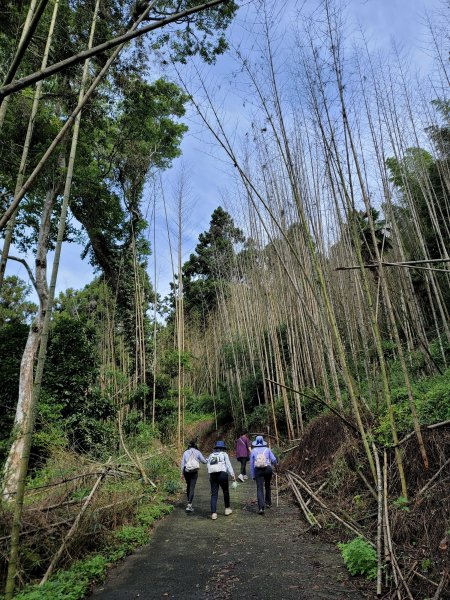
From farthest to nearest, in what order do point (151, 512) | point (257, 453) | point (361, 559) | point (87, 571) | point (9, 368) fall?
1. point (9, 368)
2. point (257, 453)
3. point (151, 512)
4. point (87, 571)
5. point (361, 559)

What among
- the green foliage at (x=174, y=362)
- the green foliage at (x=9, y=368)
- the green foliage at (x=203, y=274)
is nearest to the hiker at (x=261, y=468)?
the green foliage at (x=9, y=368)

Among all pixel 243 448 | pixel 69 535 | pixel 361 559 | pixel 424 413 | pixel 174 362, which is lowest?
pixel 361 559

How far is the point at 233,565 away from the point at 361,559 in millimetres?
1043

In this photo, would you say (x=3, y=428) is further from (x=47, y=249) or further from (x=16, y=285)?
(x=16, y=285)

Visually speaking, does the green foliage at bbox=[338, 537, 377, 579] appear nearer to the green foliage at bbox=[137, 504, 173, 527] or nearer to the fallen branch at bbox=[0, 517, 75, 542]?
the fallen branch at bbox=[0, 517, 75, 542]

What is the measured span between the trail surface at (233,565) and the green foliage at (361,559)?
0.30 ft

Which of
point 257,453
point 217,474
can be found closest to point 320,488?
point 257,453

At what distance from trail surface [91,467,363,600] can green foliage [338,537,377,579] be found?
0.30ft

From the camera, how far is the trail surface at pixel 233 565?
2523 millimetres

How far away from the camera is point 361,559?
2574 mm

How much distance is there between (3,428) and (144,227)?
5.91 meters

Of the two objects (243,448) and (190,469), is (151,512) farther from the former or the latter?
(243,448)

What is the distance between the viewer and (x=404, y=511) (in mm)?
2834

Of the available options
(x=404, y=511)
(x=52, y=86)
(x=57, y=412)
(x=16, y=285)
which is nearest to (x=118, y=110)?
(x=52, y=86)
